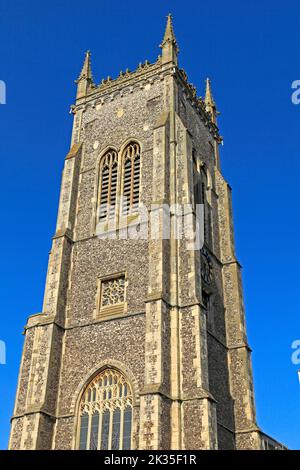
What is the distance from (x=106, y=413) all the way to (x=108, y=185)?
11772 mm

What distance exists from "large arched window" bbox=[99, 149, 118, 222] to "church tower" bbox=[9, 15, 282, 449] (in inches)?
2.5

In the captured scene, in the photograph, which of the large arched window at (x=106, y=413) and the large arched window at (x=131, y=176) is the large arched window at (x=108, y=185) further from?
the large arched window at (x=106, y=413)

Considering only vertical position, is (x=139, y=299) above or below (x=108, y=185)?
below

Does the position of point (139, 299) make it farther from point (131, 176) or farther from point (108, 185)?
point (108, 185)

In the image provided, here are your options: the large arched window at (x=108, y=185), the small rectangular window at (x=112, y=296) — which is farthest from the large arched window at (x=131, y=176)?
the small rectangular window at (x=112, y=296)

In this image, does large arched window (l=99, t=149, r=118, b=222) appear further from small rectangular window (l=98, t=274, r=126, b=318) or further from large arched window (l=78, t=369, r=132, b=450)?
large arched window (l=78, t=369, r=132, b=450)

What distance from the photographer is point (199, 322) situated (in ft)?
68.1

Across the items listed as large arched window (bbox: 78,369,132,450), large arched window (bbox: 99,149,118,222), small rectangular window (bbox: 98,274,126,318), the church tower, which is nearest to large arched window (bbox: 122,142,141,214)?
the church tower

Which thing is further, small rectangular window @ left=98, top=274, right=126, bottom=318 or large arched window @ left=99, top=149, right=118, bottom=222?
large arched window @ left=99, top=149, right=118, bottom=222

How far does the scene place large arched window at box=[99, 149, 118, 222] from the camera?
26.9 metres

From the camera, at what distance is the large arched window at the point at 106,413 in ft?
65.7

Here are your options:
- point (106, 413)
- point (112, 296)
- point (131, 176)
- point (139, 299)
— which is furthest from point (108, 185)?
point (106, 413)

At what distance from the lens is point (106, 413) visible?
68.2 feet
